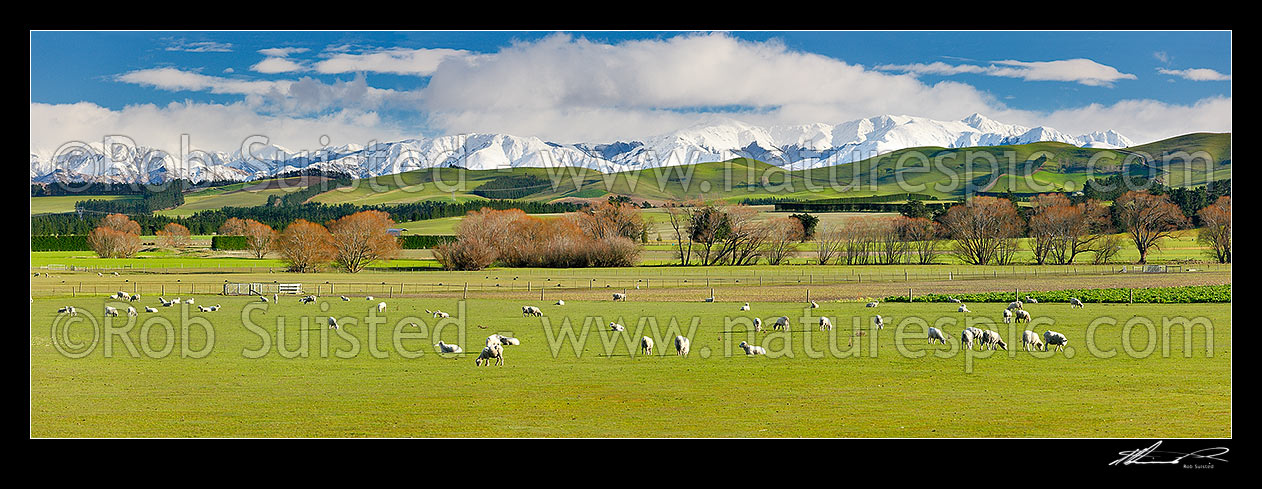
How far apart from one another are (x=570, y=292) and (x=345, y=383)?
3725cm

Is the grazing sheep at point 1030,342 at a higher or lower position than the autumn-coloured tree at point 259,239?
lower

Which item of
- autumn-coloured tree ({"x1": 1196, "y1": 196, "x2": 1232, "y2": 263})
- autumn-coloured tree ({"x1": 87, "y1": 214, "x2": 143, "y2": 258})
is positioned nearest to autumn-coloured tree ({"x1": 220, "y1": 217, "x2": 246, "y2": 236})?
autumn-coloured tree ({"x1": 87, "y1": 214, "x2": 143, "y2": 258})

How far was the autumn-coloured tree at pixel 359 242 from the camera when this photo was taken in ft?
298

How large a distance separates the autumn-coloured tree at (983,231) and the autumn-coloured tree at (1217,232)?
16822 millimetres

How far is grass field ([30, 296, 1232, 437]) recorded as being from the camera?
16156mm

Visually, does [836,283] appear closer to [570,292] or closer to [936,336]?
[570,292]

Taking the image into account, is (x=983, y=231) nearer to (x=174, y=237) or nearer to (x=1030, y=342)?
(x=1030, y=342)

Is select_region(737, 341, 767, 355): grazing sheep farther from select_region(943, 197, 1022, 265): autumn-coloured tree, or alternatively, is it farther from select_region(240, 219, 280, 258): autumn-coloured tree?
select_region(240, 219, 280, 258): autumn-coloured tree

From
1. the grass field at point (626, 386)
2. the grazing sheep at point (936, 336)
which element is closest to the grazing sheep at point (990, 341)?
the grass field at point (626, 386)

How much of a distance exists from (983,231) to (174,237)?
96.7 m

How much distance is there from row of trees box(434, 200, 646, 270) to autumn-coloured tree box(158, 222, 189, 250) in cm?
4404

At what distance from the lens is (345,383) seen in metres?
20.1

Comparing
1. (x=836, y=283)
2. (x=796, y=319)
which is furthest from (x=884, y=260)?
(x=796, y=319)
